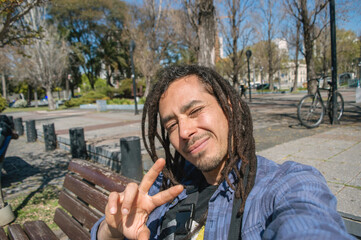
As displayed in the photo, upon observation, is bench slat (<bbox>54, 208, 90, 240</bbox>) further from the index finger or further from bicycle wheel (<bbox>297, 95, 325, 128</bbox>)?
bicycle wheel (<bbox>297, 95, 325, 128</bbox>)

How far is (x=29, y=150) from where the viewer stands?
27.4ft

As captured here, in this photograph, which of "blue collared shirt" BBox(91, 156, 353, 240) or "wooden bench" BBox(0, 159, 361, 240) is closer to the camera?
"blue collared shirt" BBox(91, 156, 353, 240)

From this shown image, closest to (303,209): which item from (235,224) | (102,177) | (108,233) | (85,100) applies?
(235,224)

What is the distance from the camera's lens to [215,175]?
1.44 m

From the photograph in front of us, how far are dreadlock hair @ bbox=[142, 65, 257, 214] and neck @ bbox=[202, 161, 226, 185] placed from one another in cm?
5

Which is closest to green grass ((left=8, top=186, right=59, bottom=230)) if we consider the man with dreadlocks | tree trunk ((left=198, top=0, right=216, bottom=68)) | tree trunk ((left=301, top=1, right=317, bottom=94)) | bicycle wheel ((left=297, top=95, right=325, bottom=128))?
the man with dreadlocks

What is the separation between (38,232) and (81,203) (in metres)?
0.42

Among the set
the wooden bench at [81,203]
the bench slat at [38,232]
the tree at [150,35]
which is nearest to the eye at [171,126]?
the wooden bench at [81,203]

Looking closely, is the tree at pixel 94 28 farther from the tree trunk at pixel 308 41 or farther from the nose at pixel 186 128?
the nose at pixel 186 128

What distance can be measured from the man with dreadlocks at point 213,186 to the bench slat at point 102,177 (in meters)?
0.40

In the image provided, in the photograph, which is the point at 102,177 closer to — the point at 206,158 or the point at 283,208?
the point at 206,158

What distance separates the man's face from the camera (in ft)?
4.45

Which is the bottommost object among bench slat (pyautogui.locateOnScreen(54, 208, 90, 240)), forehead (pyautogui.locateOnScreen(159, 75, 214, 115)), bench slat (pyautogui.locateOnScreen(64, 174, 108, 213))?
bench slat (pyautogui.locateOnScreen(54, 208, 90, 240))

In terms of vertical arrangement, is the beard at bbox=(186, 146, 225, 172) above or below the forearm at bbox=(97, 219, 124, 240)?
above
